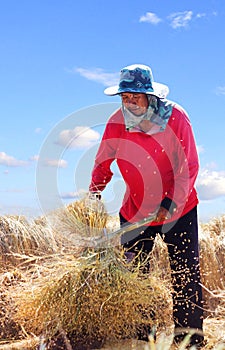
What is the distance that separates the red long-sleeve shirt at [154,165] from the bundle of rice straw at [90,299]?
354mm

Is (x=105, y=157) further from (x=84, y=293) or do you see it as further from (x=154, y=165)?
(x=84, y=293)

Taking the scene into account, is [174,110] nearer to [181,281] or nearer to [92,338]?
[181,281]

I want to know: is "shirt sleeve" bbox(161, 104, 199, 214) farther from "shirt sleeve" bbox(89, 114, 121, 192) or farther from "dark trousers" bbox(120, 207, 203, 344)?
"shirt sleeve" bbox(89, 114, 121, 192)

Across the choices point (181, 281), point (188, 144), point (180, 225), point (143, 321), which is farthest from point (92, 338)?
point (188, 144)

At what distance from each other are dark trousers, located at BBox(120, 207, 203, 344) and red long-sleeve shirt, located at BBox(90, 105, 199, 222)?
94 mm

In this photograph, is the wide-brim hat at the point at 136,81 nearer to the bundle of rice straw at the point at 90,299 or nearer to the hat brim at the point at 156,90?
the hat brim at the point at 156,90

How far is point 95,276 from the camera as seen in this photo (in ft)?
8.46

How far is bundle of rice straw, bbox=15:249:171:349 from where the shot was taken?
102 inches

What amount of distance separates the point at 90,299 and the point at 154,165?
30.4 inches

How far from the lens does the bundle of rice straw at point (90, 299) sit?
2596 millimetres

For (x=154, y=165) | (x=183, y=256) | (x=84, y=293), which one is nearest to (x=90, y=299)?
(x=84, y=293)

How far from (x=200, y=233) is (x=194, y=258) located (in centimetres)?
146

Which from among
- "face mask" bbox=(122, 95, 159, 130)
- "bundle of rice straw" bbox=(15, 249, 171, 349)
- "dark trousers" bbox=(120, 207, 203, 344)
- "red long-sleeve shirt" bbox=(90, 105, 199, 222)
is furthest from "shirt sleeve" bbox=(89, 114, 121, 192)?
"bundle of rice straw" bbox=(15, 249, 171, 349)

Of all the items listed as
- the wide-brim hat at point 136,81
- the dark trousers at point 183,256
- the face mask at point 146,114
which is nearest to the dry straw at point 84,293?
the dark trousers at point 183,256
